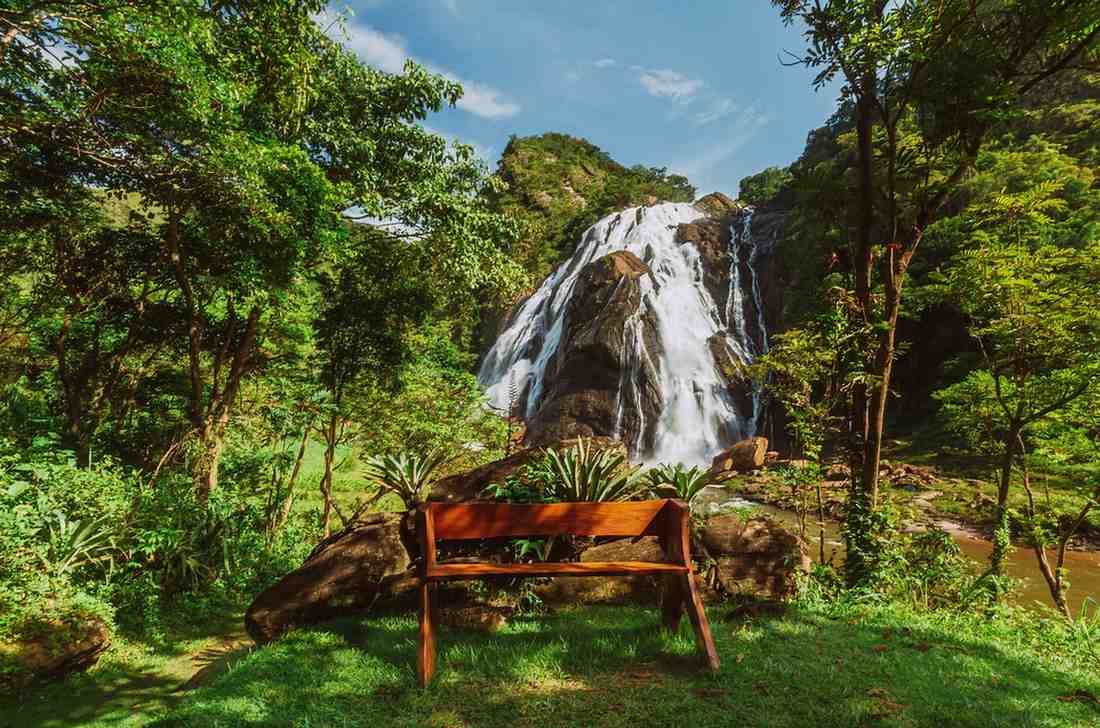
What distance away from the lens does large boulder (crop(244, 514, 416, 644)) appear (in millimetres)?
3990

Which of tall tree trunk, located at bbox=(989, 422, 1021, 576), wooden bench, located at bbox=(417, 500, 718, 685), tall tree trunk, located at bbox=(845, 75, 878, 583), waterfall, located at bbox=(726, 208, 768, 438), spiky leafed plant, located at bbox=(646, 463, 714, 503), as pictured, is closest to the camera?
wooden bench, located at bbox=(417, 500, 718, 685)

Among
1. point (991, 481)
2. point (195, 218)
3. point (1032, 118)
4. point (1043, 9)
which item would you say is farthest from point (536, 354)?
point (1032, 118)

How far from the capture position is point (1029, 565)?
9320 mm

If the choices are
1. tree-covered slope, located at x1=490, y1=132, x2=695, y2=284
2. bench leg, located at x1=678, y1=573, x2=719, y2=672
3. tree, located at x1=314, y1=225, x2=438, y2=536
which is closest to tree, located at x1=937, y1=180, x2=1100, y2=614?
bench leg, located at x1=678, y1=573, x2=719, y2=672

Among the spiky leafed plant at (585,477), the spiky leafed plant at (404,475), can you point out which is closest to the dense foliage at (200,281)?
the spiky leafed plant at (404,475)

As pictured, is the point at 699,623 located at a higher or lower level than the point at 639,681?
higher

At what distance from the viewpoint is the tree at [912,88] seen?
191 inches

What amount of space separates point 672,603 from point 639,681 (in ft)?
2.40

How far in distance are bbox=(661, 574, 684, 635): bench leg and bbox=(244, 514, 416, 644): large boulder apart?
7.11ft

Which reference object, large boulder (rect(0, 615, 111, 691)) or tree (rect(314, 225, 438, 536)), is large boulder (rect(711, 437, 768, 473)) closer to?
tree (rect(314, 225, 438, 536))

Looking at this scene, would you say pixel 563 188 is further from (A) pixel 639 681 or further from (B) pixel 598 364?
(A) pixel 639 681

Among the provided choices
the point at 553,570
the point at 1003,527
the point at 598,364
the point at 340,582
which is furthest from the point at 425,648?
the point at 598,364

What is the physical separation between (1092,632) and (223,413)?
11.1m

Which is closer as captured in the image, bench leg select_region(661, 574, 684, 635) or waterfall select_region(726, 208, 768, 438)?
bench leg select_region(661, 574, 684, 635)
